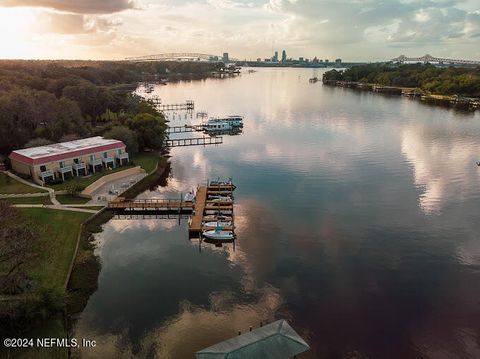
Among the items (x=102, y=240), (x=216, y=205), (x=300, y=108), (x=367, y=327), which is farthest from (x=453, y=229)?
(x=300, y=108)

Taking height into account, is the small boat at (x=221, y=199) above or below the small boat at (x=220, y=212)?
above

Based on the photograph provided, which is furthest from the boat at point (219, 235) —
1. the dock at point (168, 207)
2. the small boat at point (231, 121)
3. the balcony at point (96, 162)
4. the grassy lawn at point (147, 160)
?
the small boat at point (231, 121)

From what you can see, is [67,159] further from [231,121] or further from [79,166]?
[231,121]

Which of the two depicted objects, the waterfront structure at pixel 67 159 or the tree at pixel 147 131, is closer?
the waterfront structure at pixel 67 159

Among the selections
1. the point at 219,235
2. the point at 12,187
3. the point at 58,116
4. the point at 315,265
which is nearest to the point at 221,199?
the point at 219,235

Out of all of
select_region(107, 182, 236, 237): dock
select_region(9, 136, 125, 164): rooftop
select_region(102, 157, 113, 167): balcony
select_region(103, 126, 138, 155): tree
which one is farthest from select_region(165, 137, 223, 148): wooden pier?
select_region(107, 182, 236, 237): dock

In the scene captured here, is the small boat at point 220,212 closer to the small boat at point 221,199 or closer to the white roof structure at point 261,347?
the small boat at point 221,199
